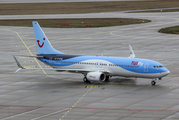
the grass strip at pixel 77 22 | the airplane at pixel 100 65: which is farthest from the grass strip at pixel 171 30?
the airplane at pixel 100 65

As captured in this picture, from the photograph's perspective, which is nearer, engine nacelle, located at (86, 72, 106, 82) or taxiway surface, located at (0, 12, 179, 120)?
taxiway surface, located at (0, 12, 179, 120)

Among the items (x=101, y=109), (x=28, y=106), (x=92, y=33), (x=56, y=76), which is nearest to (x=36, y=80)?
(x=56, y=76)

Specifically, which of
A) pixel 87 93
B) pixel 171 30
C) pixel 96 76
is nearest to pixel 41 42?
pixel 96 76

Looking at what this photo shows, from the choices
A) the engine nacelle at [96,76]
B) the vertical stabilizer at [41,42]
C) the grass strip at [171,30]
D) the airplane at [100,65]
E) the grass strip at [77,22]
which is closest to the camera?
the airplane at [100,65]

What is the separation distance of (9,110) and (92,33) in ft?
279

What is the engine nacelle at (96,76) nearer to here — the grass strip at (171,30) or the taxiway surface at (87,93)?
the taxiway surface at (87,93)

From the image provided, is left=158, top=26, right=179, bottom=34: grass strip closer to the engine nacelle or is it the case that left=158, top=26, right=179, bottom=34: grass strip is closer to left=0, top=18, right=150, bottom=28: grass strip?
left=0, top=18, right=150, bottom=28: grass strip

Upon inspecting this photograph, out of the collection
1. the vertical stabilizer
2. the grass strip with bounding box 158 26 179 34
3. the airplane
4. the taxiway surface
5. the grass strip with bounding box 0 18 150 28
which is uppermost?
the grass strip with bounding box 0 18 150 28

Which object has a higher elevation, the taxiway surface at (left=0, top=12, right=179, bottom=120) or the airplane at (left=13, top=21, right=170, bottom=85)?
the airplane at (left=13, top=21, right=170, bottom=85)

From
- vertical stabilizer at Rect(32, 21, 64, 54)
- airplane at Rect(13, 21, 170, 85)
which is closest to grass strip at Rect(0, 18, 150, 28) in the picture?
vertical stabilizer at Rect(32, 21, 64, 54)

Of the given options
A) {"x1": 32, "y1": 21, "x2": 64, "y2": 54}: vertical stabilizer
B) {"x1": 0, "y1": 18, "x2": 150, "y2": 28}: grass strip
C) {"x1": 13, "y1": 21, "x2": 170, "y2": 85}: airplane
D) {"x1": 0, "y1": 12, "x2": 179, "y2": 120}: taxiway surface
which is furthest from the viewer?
{"x1": 0, "y1": 18, "x2": 150, "y2": 28}: grass strip

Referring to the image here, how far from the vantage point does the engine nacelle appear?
54.5m

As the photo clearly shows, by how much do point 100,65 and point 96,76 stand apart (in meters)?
2.78

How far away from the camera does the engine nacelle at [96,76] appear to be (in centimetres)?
5453
